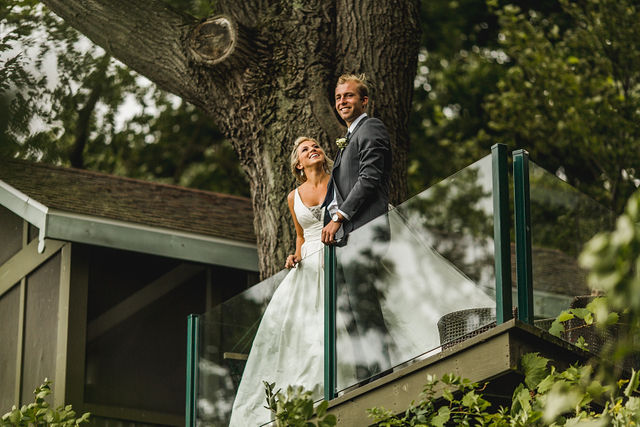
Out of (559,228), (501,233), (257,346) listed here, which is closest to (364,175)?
(501,233)

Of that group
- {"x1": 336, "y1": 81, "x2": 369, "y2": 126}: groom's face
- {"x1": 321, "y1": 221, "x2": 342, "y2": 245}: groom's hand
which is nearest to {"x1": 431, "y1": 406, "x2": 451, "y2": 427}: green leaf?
{"x1": 321, "y1": 221, "x2": 342, "y2": 245}: groom's hand

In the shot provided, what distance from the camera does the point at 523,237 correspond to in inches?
230

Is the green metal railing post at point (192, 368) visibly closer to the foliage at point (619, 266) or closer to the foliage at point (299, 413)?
the foliage at point (299, 413)

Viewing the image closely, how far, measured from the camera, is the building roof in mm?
10766

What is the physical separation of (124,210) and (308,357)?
5.23m

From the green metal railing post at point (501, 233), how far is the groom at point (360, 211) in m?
0.76

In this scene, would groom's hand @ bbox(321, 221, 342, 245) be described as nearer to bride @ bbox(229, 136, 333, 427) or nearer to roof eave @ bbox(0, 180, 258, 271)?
bride @ bbox(229, 136, 333, 427)

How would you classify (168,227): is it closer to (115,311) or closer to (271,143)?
(115,311)

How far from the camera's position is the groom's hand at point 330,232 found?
690cm

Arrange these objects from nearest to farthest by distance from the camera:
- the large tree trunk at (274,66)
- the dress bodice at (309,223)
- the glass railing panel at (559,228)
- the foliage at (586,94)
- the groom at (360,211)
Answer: the groom at (360,211) < the glass railing panel at (559,228) < the dress bodice at (309,223) < the large tree trunk at (274,66) < the foliage at (586,94)

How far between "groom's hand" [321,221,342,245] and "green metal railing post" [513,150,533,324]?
4.57 ft

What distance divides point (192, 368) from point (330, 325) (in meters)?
1.95

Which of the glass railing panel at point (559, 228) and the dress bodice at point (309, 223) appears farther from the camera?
the dress bodice at point (309, 223)

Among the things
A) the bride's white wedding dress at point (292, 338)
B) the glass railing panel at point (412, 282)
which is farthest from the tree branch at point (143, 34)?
the glass railing panel at point (412, 282)
